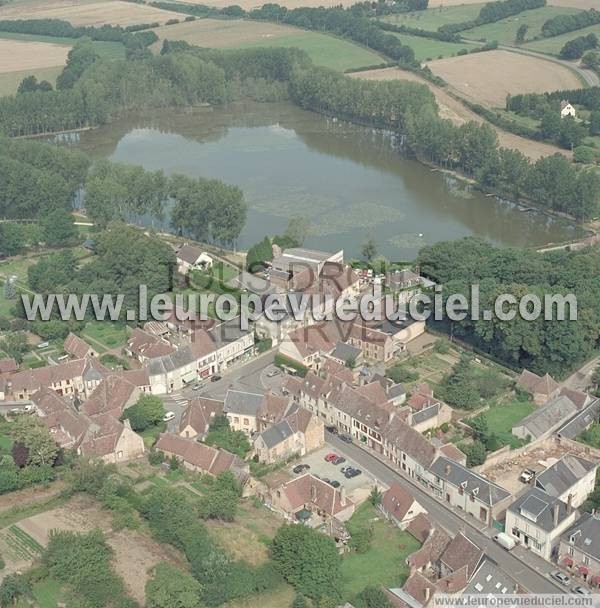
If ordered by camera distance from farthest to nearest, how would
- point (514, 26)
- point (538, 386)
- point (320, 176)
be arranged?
point (514, 26), point (320, 176), point (538, 386)

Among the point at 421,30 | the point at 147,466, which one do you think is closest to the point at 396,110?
the point at 421,30

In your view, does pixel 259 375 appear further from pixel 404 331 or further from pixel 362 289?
pixel 362 289

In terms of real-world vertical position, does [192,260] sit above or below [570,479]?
above

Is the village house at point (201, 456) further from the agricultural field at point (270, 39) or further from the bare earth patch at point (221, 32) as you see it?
the bare earth patch at point (221, 32)

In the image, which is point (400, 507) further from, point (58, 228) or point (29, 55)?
point (29, 55)

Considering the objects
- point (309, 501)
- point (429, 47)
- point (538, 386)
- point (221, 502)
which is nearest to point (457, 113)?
point (429, 47)

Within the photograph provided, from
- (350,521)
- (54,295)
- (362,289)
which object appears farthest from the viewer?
(362,289)

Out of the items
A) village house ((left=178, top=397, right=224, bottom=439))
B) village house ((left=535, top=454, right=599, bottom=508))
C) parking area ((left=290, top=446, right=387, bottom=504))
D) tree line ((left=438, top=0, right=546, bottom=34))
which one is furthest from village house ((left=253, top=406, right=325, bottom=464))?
tree line ((left=438, top=0, right=546, bottom=34))
